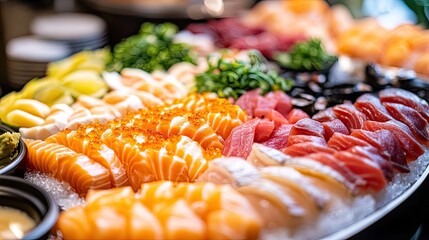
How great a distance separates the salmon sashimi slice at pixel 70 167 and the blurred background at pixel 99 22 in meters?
2.11

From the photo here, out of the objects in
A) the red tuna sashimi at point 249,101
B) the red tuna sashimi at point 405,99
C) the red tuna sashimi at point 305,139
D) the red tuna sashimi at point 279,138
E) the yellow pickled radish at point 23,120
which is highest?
the red tuna sashimi at point 305,139

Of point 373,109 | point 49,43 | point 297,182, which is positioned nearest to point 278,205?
point 297,182

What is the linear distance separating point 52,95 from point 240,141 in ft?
3.57

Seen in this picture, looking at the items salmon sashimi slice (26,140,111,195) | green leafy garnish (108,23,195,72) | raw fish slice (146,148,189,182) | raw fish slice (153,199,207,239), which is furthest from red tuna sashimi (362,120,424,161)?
green leafy garnish (108,23,195,72)

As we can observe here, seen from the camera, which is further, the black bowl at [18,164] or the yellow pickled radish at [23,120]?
the yellow pickled radish at [23,120]

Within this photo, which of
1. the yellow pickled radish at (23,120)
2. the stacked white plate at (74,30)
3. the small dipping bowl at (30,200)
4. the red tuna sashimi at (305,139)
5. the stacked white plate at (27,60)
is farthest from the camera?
the stacked white plate at (74,30)

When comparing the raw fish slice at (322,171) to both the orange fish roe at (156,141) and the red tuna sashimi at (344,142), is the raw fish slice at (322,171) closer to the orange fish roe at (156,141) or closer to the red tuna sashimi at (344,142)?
the red tuna sashimi at (344,142)

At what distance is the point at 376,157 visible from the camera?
6.86 ft

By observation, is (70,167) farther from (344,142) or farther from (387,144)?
(387,144)

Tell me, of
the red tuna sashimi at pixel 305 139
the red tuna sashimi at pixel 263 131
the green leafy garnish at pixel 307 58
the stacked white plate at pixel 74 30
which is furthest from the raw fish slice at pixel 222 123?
the stacked white plate at pixel 74 30

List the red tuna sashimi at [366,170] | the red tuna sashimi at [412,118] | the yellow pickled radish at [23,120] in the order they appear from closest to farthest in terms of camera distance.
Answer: the red tuna sashimi at [366,170]
the red tuna sashimi at [412,118]
the yellow pickled radish at [23,120]

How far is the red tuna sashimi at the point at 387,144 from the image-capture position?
7.20 feet

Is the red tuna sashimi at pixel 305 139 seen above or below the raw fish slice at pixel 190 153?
above

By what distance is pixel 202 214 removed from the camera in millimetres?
1758
